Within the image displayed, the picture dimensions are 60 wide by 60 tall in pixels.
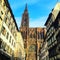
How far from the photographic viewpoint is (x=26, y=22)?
93.9m

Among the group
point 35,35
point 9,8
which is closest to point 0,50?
point 9,8

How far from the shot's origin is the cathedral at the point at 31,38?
276ft

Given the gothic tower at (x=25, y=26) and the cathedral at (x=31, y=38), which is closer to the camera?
the cathedral at (x=31, y=38)

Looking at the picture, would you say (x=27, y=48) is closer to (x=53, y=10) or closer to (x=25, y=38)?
(x=25, y=38)

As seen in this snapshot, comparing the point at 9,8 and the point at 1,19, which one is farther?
the point at 9,8

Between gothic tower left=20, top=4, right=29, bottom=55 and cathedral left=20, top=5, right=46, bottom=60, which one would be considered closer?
cathedral left=20, top=5, right=46, bottom=60

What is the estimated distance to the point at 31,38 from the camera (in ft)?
291

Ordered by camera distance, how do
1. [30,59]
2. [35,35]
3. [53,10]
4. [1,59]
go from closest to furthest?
[1,59], [53,10], [30,59], [35,35]

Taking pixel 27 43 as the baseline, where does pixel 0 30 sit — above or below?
below

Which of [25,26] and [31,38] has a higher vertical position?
[25,26]

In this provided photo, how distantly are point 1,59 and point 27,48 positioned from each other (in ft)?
178

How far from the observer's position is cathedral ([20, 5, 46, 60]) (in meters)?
84.1

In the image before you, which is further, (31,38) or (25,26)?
(25,26)

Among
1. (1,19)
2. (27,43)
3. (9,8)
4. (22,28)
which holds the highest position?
(22,28)
